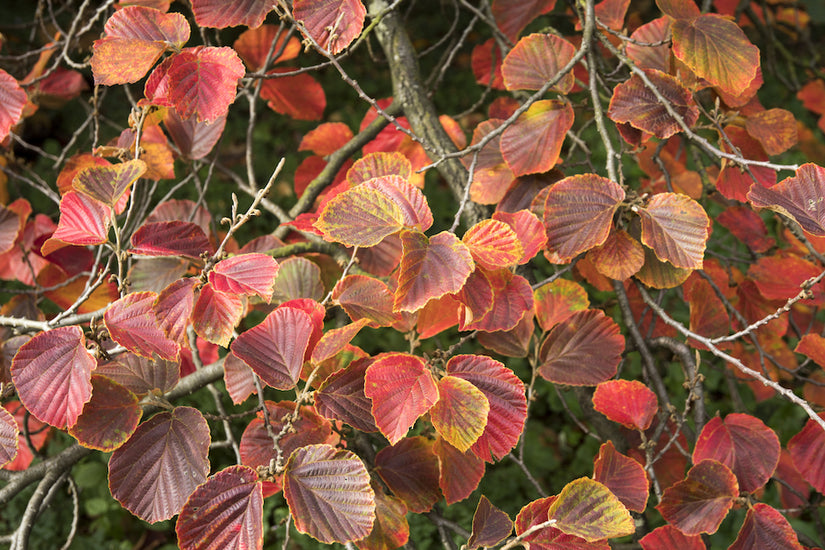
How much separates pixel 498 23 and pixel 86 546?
194 cm

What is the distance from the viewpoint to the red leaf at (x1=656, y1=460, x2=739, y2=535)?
831mm

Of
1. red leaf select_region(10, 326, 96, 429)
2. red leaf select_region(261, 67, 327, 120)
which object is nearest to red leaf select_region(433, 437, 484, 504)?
red leaf select_region(10, 326, 96, 429)

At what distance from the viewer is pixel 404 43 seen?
144cm

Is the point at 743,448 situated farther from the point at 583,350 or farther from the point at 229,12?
the point at 229,12

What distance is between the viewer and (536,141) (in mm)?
1024

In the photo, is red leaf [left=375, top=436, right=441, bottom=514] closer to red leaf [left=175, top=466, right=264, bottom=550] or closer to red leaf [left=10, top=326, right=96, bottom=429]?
red leaf [left=175, top=466, right=264, bottom=550]

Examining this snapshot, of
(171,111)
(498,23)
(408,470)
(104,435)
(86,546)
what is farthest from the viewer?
(86,546)

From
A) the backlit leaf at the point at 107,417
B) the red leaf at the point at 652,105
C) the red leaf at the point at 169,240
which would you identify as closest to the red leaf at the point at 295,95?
the red leaf at the point at 169,240

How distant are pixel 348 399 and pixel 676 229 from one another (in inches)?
20.5

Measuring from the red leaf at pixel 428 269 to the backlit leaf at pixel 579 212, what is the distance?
0.69 feet

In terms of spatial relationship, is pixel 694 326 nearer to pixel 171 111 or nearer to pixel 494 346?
pixel 494 346

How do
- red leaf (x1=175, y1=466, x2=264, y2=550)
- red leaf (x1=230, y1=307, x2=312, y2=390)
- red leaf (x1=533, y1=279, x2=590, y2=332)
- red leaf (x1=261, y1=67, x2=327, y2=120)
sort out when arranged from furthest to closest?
red leaf (x1=261, y1=67, x2=327, y2=120) < red leaf (x1=533, y1=279, x2=590, y2=332) < red leaf (x1=230, y1=307, x2=312, y2=390) < red leaf (x1=175, y1=466, x2=264, y2=550)

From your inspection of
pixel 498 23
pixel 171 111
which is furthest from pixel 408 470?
pixel 498 23

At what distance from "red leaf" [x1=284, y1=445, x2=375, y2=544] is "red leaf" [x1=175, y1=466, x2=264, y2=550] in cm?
4
